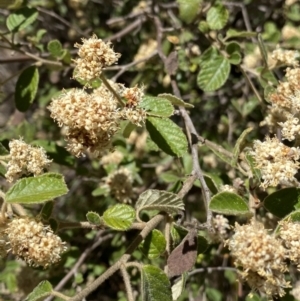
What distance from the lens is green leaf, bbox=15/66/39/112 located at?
219cm

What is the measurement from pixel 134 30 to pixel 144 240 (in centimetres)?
173

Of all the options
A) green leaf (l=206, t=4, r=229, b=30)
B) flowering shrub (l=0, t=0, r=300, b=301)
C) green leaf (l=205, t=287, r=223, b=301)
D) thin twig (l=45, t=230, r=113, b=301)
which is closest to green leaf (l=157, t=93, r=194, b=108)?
flowering shrub (l=0, t=0, r=300, b=301)

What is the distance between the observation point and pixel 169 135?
1753 millimetres

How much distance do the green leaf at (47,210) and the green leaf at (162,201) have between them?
0.27m

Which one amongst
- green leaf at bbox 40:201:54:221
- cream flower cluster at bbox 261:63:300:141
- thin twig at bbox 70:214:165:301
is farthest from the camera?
cream flower cluster at bbox 261:63:300:141

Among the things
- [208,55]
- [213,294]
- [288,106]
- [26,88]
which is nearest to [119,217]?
[288,106]

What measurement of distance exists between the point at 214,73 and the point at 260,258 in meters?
1.08

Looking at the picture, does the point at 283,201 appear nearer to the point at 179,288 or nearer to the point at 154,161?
the point at 179,288

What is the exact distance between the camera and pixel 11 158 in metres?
1.62

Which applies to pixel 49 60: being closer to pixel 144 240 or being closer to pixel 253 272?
pixel 144 240

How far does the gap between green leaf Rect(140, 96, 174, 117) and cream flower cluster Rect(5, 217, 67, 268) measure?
1.57 ft

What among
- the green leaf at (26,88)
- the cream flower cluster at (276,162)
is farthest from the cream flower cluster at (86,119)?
the green leaf at (26,88)

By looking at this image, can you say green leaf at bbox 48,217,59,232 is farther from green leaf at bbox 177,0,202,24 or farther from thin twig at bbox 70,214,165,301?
green leaf at bbox 177,0,202,24

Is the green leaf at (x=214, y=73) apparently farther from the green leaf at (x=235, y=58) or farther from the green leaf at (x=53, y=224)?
the green leaf at (x=53, y=224)
